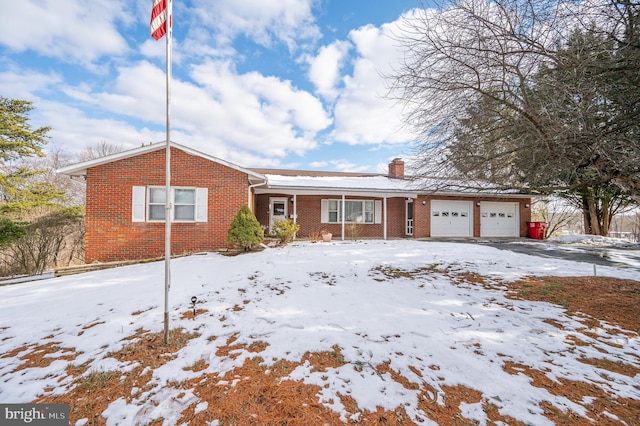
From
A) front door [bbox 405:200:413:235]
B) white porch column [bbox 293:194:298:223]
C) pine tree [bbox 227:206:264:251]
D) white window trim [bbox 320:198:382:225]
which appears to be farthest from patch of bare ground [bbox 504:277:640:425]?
white porch column [bbox 293:194:298:223]

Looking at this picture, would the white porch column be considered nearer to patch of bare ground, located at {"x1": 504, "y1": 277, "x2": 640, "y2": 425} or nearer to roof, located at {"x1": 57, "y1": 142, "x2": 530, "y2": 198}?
roof, located at {"x1": 57, "y1": 142, "x2": 530, "y2": 198}

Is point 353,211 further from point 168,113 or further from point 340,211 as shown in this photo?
point 168,113

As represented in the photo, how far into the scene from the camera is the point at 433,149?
612 cm

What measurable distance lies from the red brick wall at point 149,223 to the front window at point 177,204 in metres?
0.24

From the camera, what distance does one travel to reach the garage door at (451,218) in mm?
15102

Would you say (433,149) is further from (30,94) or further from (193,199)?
(30,94)

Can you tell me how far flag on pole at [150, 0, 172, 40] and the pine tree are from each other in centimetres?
589

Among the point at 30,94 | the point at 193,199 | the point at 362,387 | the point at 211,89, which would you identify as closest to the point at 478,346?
the point at 362,387

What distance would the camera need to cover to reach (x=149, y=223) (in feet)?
30.7

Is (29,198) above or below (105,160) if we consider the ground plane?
below

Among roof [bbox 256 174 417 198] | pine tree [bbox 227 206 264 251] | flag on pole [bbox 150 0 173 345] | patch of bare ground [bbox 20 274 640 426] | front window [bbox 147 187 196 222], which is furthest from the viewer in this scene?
roof [bbox 256 174 417 198]

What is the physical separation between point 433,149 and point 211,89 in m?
10.2

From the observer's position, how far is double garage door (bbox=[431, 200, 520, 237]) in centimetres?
1515

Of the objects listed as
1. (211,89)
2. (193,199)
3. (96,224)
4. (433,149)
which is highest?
(211,89)
